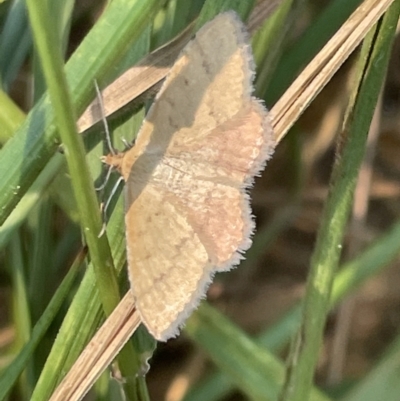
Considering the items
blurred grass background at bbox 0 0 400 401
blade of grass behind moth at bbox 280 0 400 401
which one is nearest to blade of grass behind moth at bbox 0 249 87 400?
blurred grass background at bbox 0 0 400 401

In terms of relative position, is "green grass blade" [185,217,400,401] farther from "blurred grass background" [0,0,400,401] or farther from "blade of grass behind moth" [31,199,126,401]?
"blade of grass behind moth" [31,199,126,401]

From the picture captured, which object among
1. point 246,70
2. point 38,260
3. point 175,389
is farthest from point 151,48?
point 175,389

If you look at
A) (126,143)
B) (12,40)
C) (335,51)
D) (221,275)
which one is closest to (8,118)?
(126,143)

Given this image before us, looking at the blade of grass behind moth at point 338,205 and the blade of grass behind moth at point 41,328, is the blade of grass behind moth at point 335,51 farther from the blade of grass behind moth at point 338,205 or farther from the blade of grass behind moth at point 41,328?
the blade of grass behind moth at point 41,328

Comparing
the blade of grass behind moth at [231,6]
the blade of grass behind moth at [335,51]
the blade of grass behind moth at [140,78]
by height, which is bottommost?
the blade of grass behind moth at [335,51]

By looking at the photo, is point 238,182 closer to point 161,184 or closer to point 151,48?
point 161,184

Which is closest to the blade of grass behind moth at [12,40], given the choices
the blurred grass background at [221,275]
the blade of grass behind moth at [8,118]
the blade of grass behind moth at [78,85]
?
the blurred grass background at [221,275]
